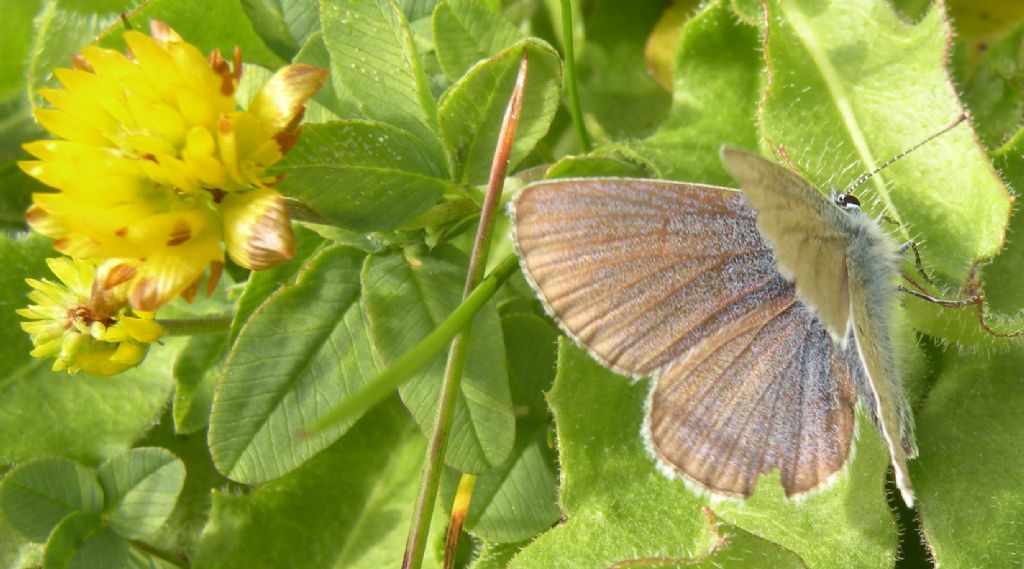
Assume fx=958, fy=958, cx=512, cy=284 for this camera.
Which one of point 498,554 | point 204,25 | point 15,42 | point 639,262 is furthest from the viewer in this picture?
point 15,42

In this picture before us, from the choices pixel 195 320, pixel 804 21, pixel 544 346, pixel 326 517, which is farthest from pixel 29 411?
pixel 804 21

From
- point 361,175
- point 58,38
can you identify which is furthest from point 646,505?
point 58,38

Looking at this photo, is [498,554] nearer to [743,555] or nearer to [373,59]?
[743,555]

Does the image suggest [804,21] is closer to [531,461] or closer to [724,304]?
[724,304]

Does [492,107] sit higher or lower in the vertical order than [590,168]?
higher

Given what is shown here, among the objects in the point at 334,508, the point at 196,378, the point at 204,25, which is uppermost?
the point at 204,25

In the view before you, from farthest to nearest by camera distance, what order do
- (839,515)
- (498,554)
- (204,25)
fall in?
(204,25) → (498,554) → (839,515)

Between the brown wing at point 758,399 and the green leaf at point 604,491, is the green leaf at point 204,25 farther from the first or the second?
the brown wing at point 758,399
